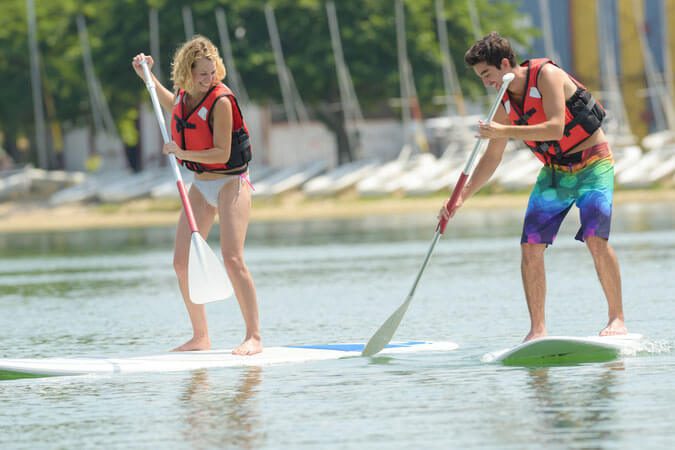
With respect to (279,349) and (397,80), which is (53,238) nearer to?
(397,80)

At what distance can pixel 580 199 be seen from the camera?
9.47 m

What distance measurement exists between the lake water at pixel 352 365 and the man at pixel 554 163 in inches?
20.8

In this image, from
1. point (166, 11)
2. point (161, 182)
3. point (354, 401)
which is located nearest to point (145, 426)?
point (354, 401)

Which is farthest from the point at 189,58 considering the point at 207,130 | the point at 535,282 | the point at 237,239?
the point at 535,282

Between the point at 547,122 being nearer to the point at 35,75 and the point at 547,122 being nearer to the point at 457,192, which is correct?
the point at 457,192

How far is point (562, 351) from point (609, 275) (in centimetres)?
56

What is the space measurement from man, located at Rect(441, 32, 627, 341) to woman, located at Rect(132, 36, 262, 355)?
126 cm

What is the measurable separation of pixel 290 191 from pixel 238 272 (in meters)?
31.5

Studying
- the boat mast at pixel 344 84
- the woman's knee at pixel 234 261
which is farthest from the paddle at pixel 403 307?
the boat mast at pixel 344 84

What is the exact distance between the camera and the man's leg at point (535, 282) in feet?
31.1

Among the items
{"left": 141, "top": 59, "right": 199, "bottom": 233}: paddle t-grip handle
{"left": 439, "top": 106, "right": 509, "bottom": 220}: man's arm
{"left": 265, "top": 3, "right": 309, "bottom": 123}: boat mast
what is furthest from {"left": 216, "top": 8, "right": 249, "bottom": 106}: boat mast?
{"left": 439, "top": 106, "right": 509, "bottom": 220}: man's arm

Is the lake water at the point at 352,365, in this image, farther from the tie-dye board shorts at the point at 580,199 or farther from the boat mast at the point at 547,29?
the boat mast at the point at 547,29

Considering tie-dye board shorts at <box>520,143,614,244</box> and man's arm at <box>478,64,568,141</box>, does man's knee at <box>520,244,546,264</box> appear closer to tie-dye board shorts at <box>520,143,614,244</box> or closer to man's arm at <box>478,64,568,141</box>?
tie-dye board shorts at <box>520,143,614,244</box>

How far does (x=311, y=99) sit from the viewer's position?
4603 cm
